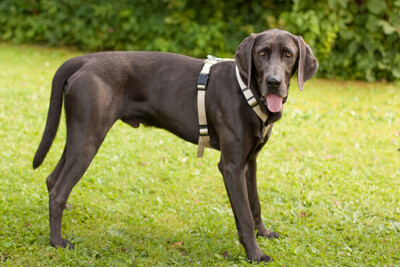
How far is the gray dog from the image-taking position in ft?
12.0

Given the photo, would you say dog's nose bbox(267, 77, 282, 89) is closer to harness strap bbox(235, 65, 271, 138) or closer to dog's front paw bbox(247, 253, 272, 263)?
harness strap bbox(235, 65, 271, 138)

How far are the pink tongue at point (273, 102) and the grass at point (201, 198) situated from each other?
1150mm

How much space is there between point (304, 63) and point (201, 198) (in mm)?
1871

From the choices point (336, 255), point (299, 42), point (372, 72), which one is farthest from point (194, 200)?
point (372, 72)

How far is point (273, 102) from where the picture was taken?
140 inches

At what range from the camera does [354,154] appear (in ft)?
19.9

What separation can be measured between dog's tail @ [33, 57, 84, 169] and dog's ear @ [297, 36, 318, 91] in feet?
5.69

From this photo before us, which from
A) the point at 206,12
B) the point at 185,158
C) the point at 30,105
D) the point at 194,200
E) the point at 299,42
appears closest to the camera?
the point at 299,42

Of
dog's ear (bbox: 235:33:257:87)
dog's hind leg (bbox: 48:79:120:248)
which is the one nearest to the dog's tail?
dog's hind leg (bbox: 48:79:120:248)

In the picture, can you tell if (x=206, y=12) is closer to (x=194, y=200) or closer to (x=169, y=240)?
(x=194, y=200)

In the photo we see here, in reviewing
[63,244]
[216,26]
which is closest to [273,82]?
[63,244]

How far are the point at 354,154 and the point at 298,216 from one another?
6.11 feet

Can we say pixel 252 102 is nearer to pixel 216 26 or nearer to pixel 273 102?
pixel 273 102

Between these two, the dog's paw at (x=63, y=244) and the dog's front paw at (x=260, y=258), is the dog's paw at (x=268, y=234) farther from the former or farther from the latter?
the dog's paw at (x=63, y=244)
